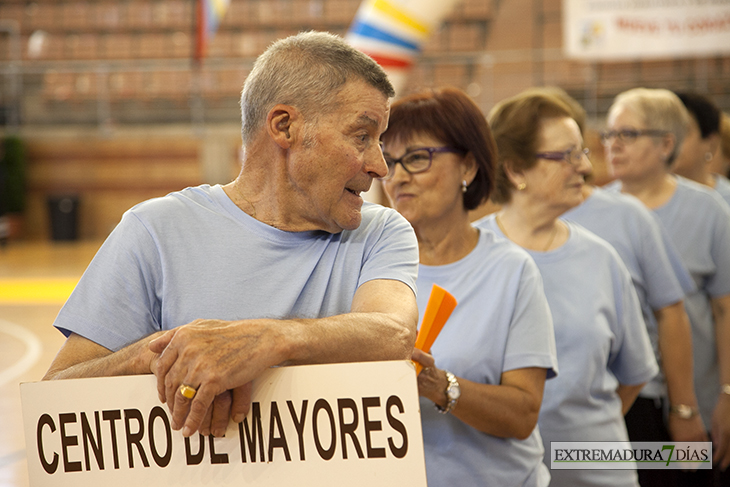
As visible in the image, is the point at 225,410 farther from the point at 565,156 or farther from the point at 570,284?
the point at 565,156

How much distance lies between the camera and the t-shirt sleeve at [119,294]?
48.0 inches

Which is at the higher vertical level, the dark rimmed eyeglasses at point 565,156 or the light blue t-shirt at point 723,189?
the dark rimmed eyeglasses at point 565,156

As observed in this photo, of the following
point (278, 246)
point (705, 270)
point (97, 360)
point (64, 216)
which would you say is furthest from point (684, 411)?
point (64, 216)

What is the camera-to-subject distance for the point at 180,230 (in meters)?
1.29

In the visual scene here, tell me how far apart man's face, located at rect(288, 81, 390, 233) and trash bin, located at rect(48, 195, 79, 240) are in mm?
12720

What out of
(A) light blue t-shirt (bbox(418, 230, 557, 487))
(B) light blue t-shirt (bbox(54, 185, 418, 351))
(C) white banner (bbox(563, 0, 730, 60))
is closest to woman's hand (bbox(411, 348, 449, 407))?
(A) light blue t-shirt (bbox(418, 230, 557, 487))

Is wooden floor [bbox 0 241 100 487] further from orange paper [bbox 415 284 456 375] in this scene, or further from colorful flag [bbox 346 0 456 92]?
orange paper [bbox 415 284 456 375]

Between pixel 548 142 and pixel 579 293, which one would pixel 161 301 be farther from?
pixel 548 142

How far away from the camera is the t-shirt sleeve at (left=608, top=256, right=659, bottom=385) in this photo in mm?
2195

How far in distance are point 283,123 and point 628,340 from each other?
1456 millimetres

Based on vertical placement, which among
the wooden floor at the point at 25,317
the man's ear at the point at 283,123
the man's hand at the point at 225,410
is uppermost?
the man's ear at the point at 283,123

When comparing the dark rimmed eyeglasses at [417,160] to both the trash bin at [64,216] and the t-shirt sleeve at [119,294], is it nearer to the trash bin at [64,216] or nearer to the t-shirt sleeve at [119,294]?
the t-shirt sleeve at [119,294]

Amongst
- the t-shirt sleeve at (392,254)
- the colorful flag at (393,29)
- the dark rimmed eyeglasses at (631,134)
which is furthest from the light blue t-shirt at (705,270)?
the t-shirt sleeve at (392,254)

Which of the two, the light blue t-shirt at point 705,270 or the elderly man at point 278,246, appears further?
the light blue t-shirt at point 705,270
